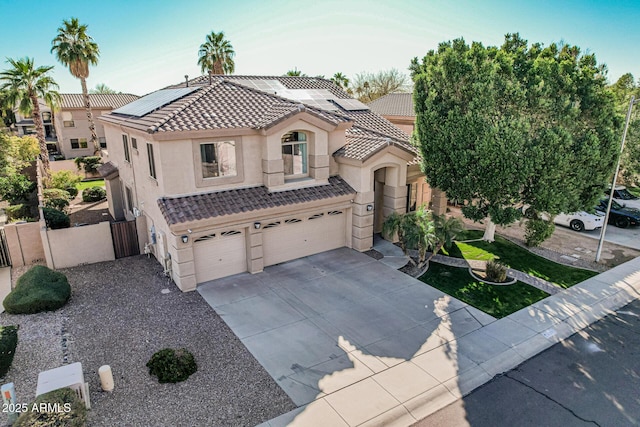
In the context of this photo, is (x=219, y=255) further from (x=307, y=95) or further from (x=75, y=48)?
(x=75, y=48)

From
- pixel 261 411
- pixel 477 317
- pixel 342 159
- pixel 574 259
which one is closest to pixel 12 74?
pixel 342 159

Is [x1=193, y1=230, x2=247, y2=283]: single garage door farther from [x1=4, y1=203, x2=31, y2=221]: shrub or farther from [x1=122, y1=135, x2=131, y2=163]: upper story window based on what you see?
[x1=4, y1=203, x2=31, y2=221]: shrub

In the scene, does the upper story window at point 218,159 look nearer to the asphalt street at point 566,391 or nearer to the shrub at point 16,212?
the asphalt street at point 566,391

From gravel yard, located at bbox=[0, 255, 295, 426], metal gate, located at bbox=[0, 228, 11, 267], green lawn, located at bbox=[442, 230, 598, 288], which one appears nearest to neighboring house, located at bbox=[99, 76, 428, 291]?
gravel yard, located at bbox=[0, 255, 295, 426]

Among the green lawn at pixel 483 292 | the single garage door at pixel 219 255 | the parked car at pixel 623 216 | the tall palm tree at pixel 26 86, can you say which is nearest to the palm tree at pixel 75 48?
the tall palm tree at pixel 26 86

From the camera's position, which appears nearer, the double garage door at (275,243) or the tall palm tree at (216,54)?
the double garage door at (275,243)

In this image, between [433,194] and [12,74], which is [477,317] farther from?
[12,74]
